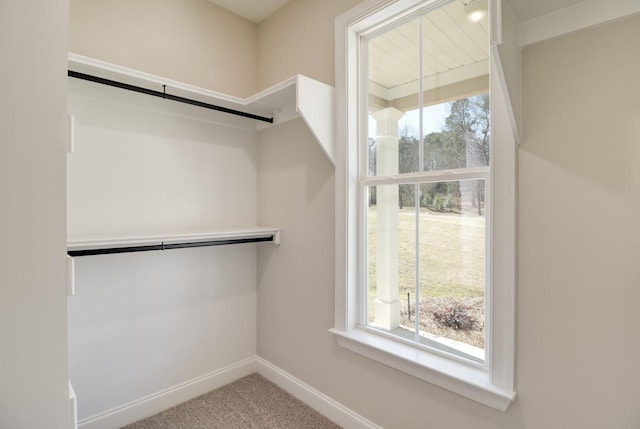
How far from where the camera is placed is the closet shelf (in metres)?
1.54

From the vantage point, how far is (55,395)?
2.97 feet

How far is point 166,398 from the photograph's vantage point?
204cm

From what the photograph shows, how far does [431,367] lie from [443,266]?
1.48 feet

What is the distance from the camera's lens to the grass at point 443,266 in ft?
4.70

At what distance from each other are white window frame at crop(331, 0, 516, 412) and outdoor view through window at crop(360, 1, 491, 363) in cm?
6

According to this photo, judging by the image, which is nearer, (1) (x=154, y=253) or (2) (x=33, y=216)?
(2) (x=33, y=216)

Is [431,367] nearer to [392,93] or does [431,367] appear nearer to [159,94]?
[392,93]

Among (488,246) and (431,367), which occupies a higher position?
(488,246)

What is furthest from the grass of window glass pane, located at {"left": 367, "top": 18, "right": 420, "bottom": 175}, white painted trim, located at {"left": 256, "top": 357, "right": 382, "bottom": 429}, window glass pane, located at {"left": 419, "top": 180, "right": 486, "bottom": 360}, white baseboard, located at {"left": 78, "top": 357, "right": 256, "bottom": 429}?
white baseboard, located at {"left": 78, "top": 357, "right": 256, "bottom": 429}

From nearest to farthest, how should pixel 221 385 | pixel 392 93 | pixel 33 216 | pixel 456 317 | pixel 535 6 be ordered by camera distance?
pixel 33 216 → pixel 535 6 → pixel 456 317 → pixel 392 93 → pixel 221 385

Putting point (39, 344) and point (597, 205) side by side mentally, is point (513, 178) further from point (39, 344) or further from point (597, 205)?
point (39, 344)

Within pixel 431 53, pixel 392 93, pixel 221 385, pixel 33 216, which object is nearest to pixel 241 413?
pixel 221 385

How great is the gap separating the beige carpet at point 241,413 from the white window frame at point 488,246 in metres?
0.55

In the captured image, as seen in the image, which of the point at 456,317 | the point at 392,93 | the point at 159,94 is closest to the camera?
the point at 456,317
